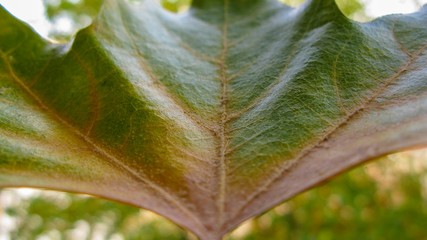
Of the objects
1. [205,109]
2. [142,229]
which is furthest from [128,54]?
[142,229]

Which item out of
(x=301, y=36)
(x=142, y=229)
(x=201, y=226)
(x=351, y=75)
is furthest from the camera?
(x=142, y=229)

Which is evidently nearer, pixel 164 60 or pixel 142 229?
pixel 164 60

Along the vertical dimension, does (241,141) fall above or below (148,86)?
below

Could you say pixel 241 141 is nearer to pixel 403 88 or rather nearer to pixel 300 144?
pixel 300 144

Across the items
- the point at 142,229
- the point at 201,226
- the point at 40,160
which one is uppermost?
the point at 142,229

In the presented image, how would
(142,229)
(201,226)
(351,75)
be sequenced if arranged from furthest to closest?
(142,229), (351,75), (201,226)

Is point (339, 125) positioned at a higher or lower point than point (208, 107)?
lower

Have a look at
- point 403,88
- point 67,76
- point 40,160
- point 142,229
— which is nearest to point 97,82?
point 67,76
